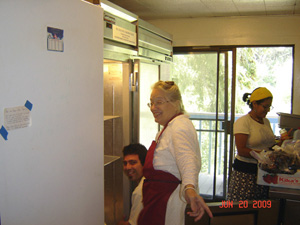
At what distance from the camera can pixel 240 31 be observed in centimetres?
354

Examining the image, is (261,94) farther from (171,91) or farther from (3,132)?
(3,132)

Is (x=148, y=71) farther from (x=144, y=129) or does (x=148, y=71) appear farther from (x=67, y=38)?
(x=67, y=38)

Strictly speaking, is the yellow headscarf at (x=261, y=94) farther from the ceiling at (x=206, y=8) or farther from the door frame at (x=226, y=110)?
the door frame at (x=226, y=110)

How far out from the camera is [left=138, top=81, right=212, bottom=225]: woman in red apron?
1.45 m

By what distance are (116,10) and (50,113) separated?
961 mm

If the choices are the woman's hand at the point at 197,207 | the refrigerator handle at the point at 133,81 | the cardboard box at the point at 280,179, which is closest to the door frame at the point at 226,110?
the refrigerator handle at the point at 133,81

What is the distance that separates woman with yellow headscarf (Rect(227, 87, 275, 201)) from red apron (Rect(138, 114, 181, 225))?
116 centimetres

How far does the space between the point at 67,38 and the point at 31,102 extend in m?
0.33

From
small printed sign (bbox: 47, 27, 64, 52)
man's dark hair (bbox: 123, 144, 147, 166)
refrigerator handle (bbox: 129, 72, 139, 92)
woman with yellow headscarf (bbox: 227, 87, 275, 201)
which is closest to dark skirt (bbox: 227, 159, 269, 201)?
woman with yellow headscarf (bbox: 227, 87, 275, 201)

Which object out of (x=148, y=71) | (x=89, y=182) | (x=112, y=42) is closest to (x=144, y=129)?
(x=148, y=71)

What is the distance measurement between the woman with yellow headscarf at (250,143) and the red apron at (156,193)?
1159 millimetres

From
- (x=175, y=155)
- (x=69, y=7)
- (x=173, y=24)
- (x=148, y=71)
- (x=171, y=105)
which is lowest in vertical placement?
(x=175, y=155)

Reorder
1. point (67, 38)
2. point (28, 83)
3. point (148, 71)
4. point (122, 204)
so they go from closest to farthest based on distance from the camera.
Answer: point (28, 83), point (67, 38), point (122, 204), point (148, 71)

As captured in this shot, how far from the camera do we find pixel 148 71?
8.39 ft
